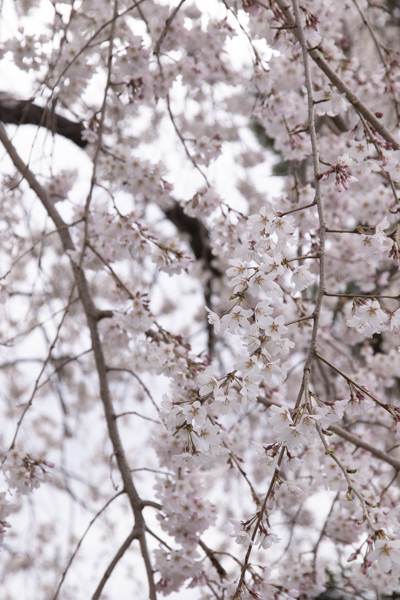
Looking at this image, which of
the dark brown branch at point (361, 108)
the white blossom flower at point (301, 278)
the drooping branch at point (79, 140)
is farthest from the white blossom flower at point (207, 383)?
the drooping branch at point (79, 140)

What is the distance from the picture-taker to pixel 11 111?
3.07 metres

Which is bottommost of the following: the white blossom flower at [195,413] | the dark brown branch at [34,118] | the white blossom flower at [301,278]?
the white blossom flower at [195,413]

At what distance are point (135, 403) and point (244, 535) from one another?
4380 mm

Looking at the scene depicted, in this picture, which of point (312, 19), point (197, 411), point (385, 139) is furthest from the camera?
point (312, 19)

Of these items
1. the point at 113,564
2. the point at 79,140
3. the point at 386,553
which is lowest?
the point at 386,553

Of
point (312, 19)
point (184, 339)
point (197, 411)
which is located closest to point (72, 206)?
point (184, 339)

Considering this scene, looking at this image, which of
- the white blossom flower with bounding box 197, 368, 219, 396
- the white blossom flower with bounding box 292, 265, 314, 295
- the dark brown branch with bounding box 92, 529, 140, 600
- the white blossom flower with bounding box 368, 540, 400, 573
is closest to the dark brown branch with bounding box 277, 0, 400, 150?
the white blossom flower with bounding box 292, 265, 314, 295

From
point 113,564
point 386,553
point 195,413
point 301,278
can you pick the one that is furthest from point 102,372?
point 386,553

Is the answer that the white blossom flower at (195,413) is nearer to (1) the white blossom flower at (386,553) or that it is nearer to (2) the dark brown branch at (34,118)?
(1) the white blossom flower at (386,553)

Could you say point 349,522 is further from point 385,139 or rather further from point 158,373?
point 385,139

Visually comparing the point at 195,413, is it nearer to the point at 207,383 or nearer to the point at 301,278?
the point at 207,383

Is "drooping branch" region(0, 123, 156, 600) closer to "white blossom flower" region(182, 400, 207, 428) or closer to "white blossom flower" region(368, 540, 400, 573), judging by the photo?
"white blossom flower" region(182, 400, 207, 428)

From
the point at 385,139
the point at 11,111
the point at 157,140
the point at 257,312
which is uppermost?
the point at 157,140

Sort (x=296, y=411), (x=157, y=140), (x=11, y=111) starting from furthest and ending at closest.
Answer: (x=157, y=140) → (x=11, y=111) → (x=296, y=411)
